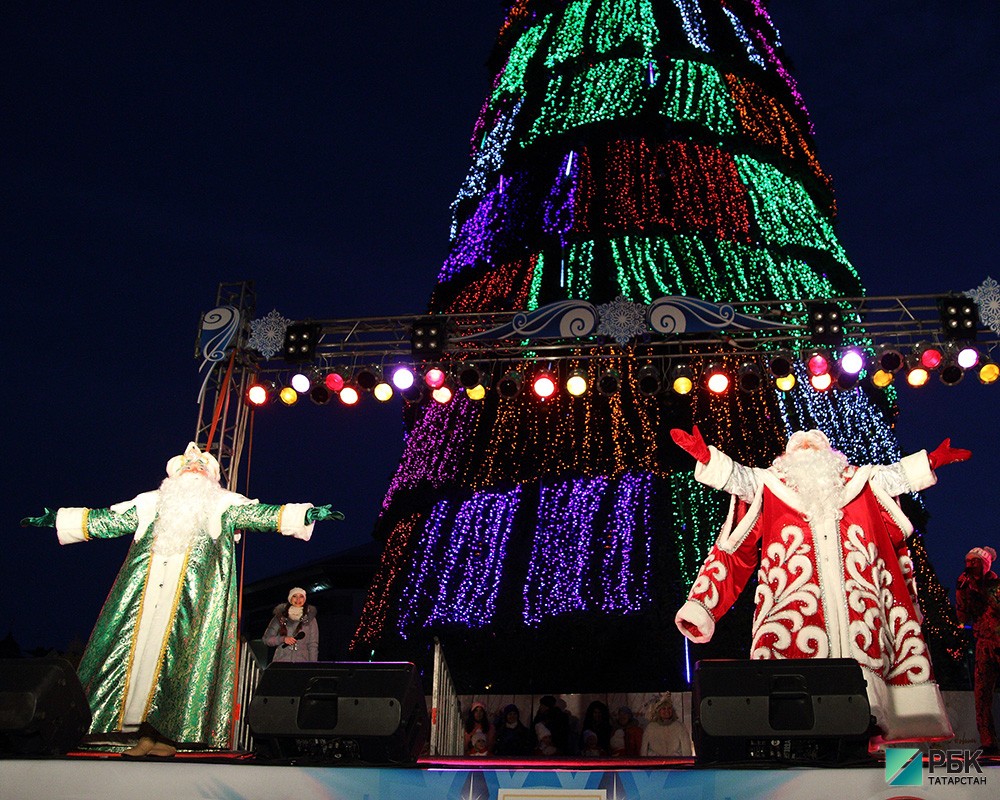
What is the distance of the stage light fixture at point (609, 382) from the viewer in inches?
313

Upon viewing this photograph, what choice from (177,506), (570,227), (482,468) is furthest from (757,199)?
(177,506)

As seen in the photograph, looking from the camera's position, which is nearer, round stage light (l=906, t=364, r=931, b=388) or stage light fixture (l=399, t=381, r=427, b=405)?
round stage light (l=906, t=364, r=931, b=388)

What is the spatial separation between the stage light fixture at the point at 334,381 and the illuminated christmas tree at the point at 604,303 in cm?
258

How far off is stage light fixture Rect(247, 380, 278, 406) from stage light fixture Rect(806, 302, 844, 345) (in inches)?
162

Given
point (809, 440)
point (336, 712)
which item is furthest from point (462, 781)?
point (809, 440)

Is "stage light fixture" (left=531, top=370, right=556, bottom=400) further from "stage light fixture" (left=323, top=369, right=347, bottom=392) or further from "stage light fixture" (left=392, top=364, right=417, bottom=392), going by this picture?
"stage light fixture" (left=323, top=369, right=347, bottom=392)

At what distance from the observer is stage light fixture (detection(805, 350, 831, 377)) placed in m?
7.70

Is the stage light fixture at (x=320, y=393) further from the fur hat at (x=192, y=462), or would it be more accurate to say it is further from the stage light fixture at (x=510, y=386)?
the fur hat at (x=192, y=462)

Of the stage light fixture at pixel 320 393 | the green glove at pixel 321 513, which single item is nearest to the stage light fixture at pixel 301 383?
the stage light fixture at pixel 320 393

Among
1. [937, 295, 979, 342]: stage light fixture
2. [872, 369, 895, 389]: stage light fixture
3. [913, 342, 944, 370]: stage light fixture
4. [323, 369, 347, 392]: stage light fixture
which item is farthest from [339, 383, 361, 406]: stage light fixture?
[937, 295, 979, 342]: stage light fixture

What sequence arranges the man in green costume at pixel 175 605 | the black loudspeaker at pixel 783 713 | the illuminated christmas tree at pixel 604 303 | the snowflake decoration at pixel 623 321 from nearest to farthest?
the black loudspeaker at pixel 783 713
the man in green costume at pixel 175 605
the snowflake decoration at pixel 623 321
the illuminated christmas tree at pixel 604 303

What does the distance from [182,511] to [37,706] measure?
1850 mm

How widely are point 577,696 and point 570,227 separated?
17.7 feet

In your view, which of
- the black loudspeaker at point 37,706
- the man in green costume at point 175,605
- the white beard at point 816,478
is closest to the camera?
the black loudspeaker at point 37,706
